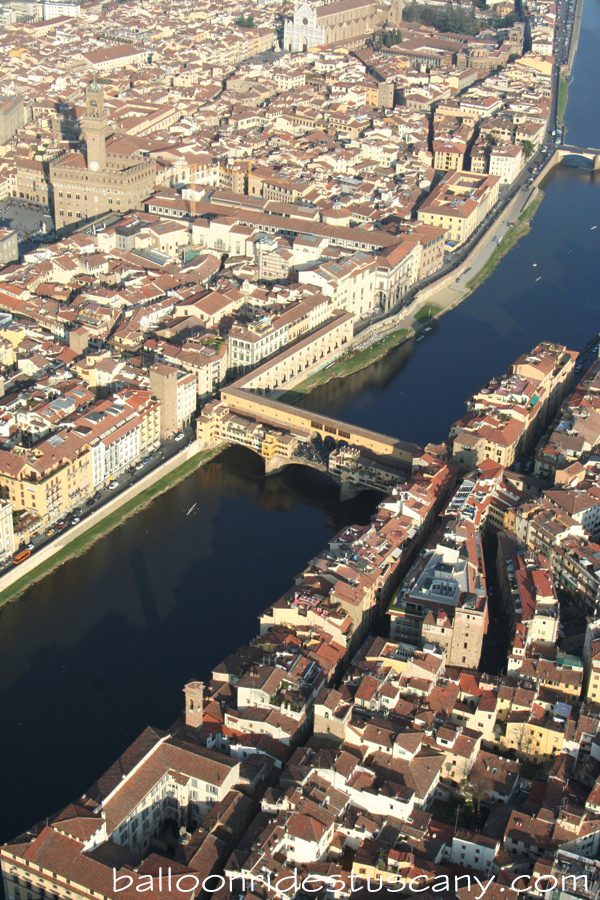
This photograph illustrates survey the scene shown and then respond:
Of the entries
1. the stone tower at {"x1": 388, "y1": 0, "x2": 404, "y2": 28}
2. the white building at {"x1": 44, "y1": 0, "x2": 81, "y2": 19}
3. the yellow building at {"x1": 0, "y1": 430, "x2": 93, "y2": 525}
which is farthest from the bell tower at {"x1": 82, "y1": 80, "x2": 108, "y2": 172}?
the stone tower at {"x1": 388, "y1": 0, "x2": 404, "y2": 28}

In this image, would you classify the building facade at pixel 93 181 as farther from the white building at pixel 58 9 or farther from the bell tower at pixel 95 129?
the white building at pixel 58 9

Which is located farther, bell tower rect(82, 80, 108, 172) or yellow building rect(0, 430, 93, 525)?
bell tower rect(82, 80, 108, 172)

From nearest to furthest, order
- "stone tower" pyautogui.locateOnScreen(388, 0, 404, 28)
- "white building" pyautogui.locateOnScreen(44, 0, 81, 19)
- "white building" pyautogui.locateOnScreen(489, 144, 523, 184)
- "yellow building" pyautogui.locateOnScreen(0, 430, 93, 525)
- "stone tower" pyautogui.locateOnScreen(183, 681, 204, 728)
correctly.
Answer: "stone tower" pyautogui.locateOnScreen(183, 681, 204, 728) → "yellow building" pyautogui.locateOnScreen(0, 430, 93, 525) → "white building" pyautogui.locateOnScreen(489, 144, 523, 184) → "white building" pyautogui.locateOnScreen(44, 0, 81, 19) → "stone tower" pyautogui.locateOnScreen(388, 0, 404, 28)

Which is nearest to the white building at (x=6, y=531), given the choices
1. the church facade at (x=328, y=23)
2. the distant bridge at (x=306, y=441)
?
the distant bridge at (x=306, y=441)

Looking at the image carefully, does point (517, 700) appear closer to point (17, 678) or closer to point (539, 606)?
point (539, 606)

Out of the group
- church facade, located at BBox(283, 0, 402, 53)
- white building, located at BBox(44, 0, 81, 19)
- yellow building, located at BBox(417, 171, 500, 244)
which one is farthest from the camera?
white building, located at BBox(44, 0, 81, 19)

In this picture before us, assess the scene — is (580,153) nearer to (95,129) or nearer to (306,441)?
(95,129)

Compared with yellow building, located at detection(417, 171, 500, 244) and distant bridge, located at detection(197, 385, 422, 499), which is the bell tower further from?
distant bridge, located at detection(197, 385, 422, 499)
